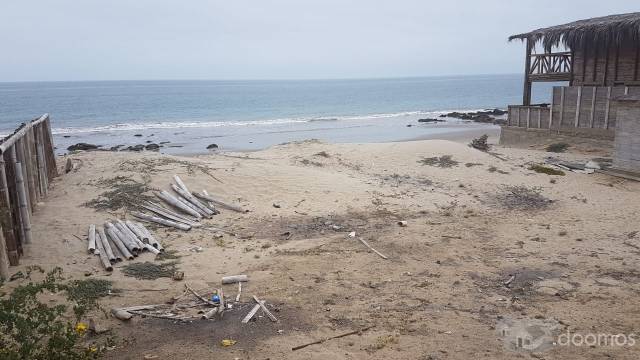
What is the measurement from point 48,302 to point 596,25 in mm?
20785

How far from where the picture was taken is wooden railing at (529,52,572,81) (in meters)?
22.4

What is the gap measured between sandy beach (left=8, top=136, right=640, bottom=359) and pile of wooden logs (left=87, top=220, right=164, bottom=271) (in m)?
0.23

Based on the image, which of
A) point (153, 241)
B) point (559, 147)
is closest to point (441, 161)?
point (559, 147)

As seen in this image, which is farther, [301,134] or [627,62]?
[301,134]

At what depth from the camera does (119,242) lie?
9156 millimetres

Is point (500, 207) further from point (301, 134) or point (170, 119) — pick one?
point (170, 119)

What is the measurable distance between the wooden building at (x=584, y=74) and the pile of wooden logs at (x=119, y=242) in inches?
653

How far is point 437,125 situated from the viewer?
132 ft

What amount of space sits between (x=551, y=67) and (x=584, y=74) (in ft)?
6.05

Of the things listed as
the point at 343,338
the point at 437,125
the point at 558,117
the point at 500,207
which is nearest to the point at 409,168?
the point at 500,207

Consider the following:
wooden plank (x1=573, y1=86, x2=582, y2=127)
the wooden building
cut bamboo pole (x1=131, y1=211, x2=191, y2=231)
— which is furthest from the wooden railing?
cut bamboo pole (x1=131, y1=211, x2=191, y2=231)

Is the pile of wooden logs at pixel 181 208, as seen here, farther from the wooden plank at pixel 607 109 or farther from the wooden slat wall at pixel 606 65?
the wooden slat wall at pixel 606 65

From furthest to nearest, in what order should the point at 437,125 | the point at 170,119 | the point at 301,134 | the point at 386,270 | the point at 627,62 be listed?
1. the point at 170,119
2. the point at 437,125
3. the point at 301,134
4. the point at 627,62
5. the point at 386,270

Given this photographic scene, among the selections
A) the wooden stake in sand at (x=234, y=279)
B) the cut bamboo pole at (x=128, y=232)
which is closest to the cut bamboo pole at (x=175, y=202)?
the cut bamboo pole at (x=128, y=232)
